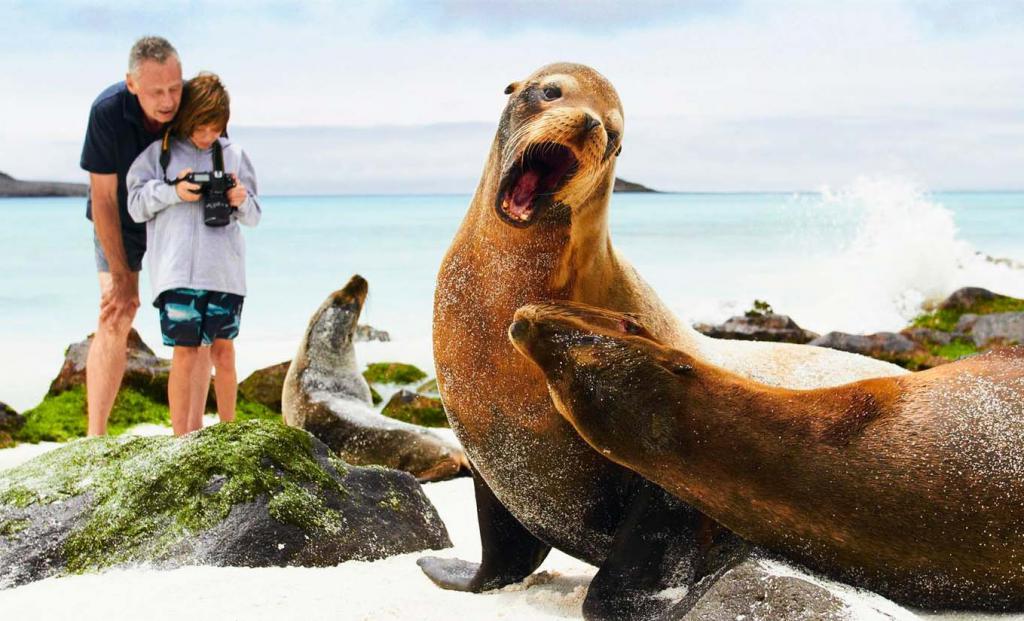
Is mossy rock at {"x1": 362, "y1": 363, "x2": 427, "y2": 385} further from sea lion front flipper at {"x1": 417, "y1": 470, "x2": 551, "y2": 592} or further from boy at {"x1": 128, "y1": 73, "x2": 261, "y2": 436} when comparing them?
sea lion front flipper at {"x1": 417, "y1": 470, "x2": 551, "y2": 592}

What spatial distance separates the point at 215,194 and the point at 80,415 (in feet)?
12.1

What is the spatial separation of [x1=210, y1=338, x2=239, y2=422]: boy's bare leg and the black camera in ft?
2.77

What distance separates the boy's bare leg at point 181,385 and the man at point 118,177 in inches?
27.3

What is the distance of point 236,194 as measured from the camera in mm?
6832

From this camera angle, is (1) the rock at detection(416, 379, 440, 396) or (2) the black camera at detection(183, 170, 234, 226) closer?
(2) the black camera at detection(183, 170, 234, 226)

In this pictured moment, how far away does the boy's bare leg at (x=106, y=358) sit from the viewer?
746 cm

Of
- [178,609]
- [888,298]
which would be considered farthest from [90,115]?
[888,298]

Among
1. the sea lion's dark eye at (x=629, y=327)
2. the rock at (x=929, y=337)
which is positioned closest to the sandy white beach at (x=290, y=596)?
the sea lion's dark eye at (x=629, y=327)

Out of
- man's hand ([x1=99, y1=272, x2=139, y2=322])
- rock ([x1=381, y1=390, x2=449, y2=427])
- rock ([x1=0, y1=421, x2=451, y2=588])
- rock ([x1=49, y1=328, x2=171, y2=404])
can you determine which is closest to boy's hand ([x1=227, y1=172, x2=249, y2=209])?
man's hand ([x1=99, y1=272, x2=139, y2=322])

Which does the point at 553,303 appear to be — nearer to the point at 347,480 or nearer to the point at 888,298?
the point at 347,480

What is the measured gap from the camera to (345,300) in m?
8.13

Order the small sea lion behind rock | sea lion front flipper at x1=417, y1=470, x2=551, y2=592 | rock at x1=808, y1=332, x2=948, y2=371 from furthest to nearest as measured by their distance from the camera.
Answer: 1. rock at x1=808, y1=332, x2=948, y2=371
2. the small sea lion behind rock
3. sea lion front flipper at x1=417, y1=470, x2=551, y2=592

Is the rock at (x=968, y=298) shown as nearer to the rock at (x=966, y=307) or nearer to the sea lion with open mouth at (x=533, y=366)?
the rock at (x=966, y=307)

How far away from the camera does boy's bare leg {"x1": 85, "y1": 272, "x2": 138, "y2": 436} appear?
7461 mm
